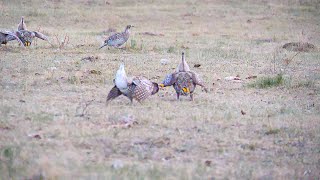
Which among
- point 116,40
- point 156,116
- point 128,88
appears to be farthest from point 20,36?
point 156,116

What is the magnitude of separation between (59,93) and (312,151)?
421cm

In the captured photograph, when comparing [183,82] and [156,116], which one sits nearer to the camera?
[156,116]

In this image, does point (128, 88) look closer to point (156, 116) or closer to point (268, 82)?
point (156, 116)

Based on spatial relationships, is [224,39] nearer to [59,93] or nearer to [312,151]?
[59,93]

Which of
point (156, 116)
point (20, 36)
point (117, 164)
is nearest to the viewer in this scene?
point (117, 164)

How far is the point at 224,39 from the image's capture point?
18062 mm

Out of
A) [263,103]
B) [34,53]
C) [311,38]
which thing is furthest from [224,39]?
[263,103]

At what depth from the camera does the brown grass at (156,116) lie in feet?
18.5

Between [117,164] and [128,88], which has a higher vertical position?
[128,88]

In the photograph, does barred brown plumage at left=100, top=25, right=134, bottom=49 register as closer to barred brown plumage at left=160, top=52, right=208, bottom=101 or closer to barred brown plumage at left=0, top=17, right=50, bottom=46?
barred brown plumage at left=0, top=17, right=50, bottom=46

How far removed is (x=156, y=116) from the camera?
753 centimetres

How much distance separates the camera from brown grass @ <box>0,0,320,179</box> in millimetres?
5641

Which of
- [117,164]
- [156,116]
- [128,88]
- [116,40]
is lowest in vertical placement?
[117,164]

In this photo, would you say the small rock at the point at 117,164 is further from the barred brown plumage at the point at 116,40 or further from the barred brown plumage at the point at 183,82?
the barred brown plumage at the point at 116,40
